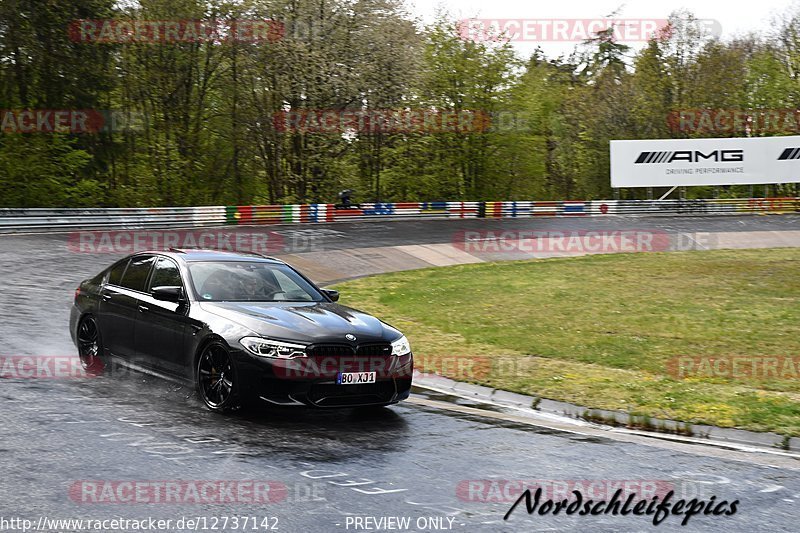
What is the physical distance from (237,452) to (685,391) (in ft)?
18.4

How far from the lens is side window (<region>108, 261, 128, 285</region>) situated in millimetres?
10289

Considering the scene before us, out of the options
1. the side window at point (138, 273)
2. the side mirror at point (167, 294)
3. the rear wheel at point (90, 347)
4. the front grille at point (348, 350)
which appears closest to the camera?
the front grille at point (348, 350)

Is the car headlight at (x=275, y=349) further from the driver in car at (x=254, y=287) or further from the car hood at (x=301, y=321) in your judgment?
the driver in car at (x=254, y=287)

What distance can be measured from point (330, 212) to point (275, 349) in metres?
34.4

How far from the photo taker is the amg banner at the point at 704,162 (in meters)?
54.8

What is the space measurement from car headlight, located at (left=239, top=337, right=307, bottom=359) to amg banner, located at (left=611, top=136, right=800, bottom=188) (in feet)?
162

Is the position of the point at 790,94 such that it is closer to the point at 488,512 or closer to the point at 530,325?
the point at 530,325

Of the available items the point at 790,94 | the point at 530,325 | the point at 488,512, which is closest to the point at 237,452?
the point at 488,512

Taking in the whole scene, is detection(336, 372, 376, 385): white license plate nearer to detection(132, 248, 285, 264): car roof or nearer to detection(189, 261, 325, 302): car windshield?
detection(189, 261, 325, 302): car windshield

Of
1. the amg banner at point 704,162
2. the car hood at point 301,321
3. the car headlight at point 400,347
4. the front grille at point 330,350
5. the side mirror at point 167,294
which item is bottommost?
the car headlight at point 400,347

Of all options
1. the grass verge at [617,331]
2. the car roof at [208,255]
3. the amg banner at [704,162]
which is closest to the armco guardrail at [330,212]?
the amg banner at [704,162]

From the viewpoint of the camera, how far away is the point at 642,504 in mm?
6012

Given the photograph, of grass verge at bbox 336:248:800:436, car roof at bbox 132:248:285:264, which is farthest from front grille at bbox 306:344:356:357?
grass verge at bbox 336:248:800:436

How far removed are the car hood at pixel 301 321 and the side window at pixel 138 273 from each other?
143 centimetres
